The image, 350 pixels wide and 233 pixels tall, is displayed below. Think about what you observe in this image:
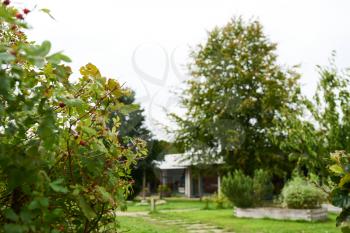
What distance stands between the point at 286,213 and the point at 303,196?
814 mm

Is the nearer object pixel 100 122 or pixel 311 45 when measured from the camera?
pixel 100 122

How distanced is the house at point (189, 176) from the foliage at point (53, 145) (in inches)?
887

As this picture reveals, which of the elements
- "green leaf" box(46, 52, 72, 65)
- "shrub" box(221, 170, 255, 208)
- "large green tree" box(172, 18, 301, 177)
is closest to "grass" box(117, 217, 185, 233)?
"shrub" box(221, 170, 255, 208)

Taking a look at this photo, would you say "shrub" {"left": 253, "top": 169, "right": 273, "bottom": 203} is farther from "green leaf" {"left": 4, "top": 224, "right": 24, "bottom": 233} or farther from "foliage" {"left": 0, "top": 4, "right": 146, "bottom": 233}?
"green leaf" {"left": 4, "top": 224, "right": 24, "bottom": 233}

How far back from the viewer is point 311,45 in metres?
12.7

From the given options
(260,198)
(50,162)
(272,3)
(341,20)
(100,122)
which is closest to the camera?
(50,162)

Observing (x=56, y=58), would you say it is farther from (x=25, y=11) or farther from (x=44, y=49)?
(x=25, y=11)

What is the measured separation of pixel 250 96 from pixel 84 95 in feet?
71.9

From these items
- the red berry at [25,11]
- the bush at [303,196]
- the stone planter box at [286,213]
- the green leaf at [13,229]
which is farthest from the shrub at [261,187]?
the green leaf at [13,229]

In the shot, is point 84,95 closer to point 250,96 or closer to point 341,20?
point 341,20

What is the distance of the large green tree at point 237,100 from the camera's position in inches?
906

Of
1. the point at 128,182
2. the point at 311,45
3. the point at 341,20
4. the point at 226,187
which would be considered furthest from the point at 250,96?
the point at 128,182

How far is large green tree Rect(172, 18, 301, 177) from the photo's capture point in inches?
906

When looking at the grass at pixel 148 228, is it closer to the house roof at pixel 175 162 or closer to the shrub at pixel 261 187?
the shrub at pixel 261 187
